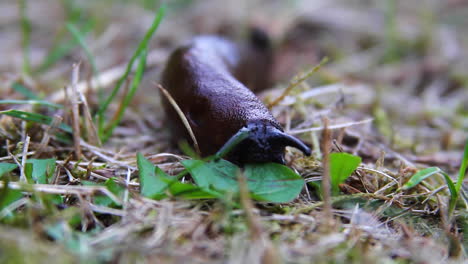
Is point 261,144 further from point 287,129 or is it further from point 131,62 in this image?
point 131,62

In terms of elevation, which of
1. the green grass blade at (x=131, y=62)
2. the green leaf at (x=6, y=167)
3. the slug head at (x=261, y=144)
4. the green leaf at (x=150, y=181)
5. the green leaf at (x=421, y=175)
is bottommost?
the green leaf at (x=421, y=175)

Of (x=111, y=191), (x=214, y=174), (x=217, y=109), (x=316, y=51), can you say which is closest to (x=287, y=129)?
(x=217, y=109)

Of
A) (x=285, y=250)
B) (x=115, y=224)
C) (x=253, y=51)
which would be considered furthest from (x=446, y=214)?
(x=253, y=51)

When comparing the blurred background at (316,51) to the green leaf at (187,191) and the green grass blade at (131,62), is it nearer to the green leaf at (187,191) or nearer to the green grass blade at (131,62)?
the green grass blade at (131,62)

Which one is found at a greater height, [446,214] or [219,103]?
[219,103]

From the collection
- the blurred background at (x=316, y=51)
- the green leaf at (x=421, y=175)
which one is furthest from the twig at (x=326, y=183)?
the blurred background at (x=316, y=51)

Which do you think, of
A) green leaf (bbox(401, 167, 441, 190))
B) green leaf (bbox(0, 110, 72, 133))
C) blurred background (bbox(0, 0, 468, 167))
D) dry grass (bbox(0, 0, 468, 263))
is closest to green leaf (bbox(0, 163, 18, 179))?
dry grass (bbox(0, 0, 468, 263))

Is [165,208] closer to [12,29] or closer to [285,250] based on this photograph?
[285,250]
